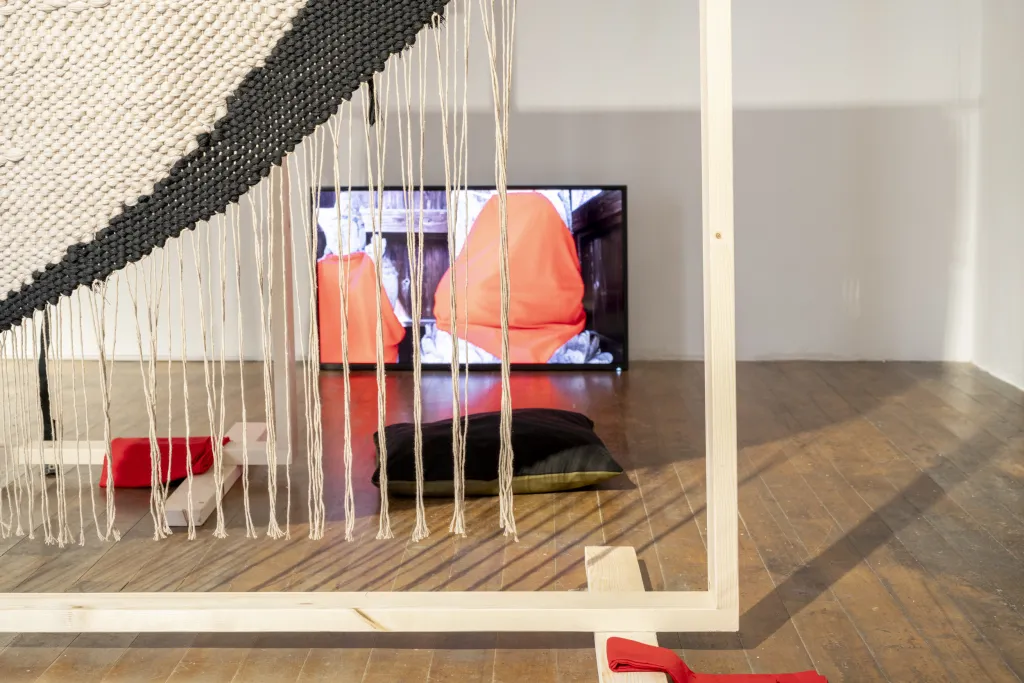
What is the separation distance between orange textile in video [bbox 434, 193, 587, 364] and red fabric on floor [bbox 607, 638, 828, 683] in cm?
277

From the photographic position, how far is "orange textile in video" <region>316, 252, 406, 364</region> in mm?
4621

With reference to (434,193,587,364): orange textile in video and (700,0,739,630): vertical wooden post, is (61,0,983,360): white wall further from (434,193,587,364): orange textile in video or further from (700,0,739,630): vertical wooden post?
(700,0,739,630): vertical wooden post

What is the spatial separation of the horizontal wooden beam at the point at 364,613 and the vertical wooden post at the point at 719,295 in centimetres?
10

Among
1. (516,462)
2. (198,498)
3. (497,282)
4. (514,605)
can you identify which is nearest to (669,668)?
(514,605)

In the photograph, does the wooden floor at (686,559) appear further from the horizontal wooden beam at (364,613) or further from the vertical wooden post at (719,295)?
the vertical wooden post at (719,295)

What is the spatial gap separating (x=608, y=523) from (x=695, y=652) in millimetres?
683

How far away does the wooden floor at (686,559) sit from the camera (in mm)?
1964

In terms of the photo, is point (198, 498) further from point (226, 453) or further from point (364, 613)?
point (364, 613)

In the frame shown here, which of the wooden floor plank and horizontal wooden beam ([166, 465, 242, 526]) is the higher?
horizontal wooden beam ([166, 465, 242, 526])

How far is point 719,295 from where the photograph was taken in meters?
1.87

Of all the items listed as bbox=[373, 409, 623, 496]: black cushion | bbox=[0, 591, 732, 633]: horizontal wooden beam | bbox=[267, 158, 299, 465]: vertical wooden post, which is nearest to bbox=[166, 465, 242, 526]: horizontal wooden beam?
bbox=[267, 158, 299, 465]: vertical wooden post

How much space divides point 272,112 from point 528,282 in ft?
9.10

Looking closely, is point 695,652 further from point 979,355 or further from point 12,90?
point 979,355

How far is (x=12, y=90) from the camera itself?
6.07ft
